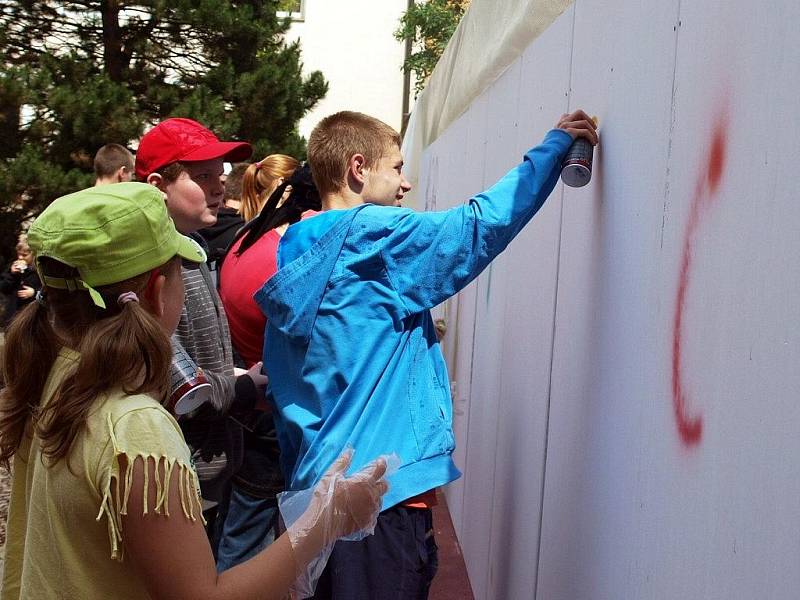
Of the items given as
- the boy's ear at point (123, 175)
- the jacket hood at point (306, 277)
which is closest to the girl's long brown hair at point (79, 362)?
the jacket hood at point (306, 277)

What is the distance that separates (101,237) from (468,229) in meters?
0.95

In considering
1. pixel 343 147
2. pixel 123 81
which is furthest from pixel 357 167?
pixel 123 81

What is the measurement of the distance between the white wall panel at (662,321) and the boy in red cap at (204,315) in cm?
89

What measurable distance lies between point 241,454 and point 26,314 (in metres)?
1.29

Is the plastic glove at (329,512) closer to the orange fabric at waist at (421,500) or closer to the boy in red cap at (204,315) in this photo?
the orange fabric at waist at (421,500)

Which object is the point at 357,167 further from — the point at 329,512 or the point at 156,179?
the point at 329,512

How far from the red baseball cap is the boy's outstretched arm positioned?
1108mm

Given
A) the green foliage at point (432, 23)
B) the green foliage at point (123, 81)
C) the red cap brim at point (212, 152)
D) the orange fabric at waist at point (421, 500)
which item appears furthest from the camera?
the green foliage at point (432, 23)

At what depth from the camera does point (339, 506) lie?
68.4 inches

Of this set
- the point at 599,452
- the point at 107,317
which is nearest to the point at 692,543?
the point at 599,452

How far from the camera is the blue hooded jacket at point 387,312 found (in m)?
2.39

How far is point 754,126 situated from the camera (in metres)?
1.49

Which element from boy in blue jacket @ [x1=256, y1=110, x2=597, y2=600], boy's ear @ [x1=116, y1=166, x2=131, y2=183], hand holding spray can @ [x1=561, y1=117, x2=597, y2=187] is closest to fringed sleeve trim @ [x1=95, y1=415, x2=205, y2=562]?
boy in blue jacket @ [x1=256, y1=110, x2=597, y2=600]

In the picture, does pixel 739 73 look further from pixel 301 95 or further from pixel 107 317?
pixel 301 95
